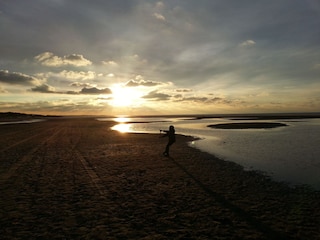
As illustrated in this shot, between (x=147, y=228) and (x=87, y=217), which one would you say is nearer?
(x=147, y=228)

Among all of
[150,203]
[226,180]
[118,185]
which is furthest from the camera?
[226,180]

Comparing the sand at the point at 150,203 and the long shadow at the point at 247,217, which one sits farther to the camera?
the sand at the point at 150,203

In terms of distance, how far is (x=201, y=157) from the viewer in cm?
2044

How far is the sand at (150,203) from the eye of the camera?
752 centimetres

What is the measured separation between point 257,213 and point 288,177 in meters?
6.79

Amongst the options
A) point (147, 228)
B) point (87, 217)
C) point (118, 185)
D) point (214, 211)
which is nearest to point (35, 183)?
point (118, 185)

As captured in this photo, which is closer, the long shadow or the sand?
the long shadow

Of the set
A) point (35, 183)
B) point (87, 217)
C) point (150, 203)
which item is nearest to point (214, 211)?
point (150, 203)

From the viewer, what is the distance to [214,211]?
9.07 meters

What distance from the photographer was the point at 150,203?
32.7ft

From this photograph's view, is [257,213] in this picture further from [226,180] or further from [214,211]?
[226,180]

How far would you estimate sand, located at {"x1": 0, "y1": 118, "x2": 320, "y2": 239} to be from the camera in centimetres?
752

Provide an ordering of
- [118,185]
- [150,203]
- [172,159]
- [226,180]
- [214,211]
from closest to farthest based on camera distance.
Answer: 1. [214,211]
2. [150,203]
3. [118,185]
4. [226,180]
5. [172,159]

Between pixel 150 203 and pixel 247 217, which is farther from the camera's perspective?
pixel 150 203
